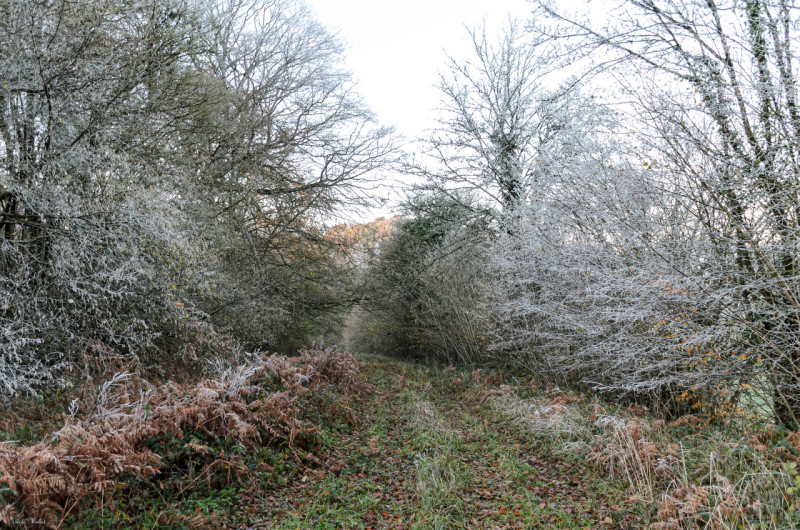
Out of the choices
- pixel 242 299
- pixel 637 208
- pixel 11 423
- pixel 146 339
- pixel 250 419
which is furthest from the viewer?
pixel 242 299

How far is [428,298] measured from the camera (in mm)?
14242

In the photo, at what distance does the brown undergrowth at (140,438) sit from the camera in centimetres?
326

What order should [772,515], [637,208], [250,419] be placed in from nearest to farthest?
[772,515] → [250,419] → [637,208]

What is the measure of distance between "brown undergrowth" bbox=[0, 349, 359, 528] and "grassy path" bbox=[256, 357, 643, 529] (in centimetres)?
54

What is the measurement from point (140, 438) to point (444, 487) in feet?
9.12

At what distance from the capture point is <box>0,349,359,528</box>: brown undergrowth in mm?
3262

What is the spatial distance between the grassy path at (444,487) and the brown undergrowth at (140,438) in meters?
0.54

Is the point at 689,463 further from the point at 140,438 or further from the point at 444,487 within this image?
the point at 140,438

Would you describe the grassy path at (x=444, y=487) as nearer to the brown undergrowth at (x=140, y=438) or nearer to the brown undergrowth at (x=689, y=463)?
the brown undergrowth at (x=689, y=463)

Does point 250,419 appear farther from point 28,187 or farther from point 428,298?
point 428,298

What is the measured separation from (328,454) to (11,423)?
3.19m

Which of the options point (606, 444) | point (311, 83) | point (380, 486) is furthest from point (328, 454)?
point (311, 83)

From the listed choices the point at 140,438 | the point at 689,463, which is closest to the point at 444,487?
the point at 689,463

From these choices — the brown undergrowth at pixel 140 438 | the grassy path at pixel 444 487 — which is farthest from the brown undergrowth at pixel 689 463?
the brown undergrowth at pixel 140 438
